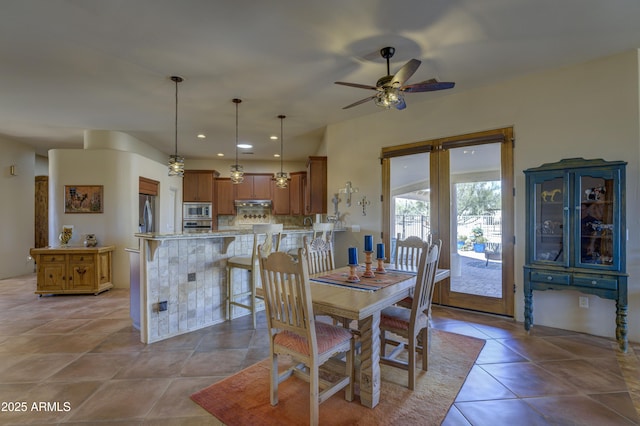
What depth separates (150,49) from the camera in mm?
2881

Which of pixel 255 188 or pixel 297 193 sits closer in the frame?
pixel 297 193

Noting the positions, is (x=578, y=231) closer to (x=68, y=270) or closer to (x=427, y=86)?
(x=427, y=86)

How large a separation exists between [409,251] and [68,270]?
5.33m

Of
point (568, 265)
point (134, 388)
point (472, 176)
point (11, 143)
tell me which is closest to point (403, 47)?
point (472, 176)

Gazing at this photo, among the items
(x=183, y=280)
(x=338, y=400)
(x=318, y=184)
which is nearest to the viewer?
(x=338, y=400)

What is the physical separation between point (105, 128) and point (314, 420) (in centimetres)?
610

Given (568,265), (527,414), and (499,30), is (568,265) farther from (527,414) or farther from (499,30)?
(499,30)

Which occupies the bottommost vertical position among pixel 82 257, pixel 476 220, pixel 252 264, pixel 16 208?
pixel 82 257

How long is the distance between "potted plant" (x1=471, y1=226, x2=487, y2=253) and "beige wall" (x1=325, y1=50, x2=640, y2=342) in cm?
39

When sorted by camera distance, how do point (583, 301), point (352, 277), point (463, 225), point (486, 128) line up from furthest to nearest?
point (463, 225)
point (486, 128)
point (583, 301)
point (352, 277)

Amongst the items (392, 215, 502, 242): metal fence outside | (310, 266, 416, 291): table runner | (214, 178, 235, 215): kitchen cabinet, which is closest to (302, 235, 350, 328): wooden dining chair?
(310, 266, 416, 291): table runner

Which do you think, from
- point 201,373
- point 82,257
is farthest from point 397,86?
point 82,257

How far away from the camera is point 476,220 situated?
3922 mm

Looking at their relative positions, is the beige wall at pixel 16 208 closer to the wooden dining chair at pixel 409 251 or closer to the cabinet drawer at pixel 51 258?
the cabinet drawer at pixel 51 258
